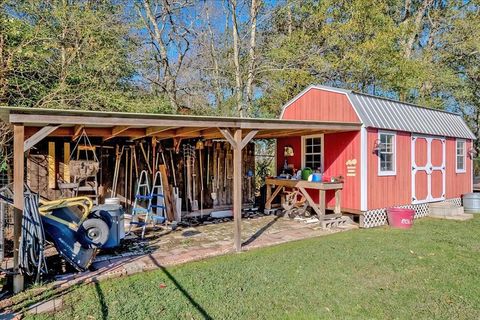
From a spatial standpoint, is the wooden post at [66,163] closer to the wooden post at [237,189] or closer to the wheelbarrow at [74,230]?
the wheelbarrow at [74,230]

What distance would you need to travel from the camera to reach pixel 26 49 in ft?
23.0

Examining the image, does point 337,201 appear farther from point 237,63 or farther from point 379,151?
point 237,63

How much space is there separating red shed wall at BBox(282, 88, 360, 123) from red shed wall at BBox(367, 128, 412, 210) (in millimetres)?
744

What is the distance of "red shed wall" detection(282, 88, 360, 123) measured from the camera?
7547 millimetres

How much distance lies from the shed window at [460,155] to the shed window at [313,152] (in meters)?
5.25

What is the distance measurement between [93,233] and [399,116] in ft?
24.7

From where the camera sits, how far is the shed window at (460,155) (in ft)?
33.6

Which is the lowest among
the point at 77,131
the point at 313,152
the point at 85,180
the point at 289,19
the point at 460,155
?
the point at 85,180

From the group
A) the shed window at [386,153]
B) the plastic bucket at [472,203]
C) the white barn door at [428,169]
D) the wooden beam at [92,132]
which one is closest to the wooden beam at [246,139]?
the wooden beam at [92,132]

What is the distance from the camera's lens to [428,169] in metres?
8.82

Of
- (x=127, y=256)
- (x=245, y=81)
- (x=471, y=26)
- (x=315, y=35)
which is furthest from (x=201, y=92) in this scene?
(x=471, y=26)

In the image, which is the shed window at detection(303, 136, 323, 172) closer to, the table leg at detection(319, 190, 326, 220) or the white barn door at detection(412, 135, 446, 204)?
the table leg at detection(319, 190, 326, 220)

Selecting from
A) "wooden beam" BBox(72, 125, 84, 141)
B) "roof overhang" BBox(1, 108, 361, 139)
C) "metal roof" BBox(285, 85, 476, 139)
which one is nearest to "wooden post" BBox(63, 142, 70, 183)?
"wooden beam" BBox(72, 125, 84, 141)

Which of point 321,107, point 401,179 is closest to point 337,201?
point 401,179
